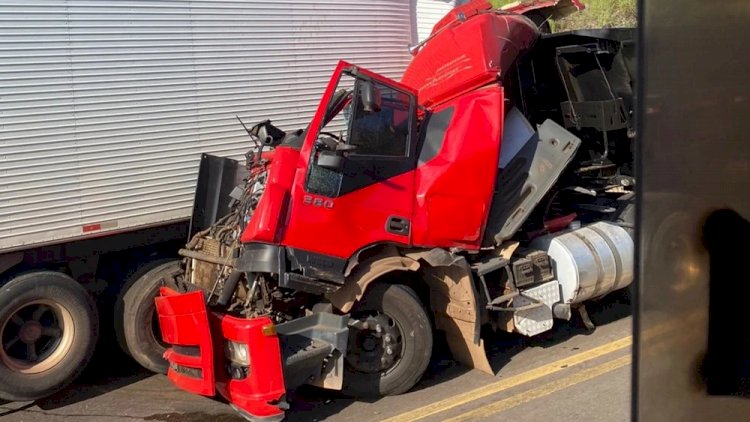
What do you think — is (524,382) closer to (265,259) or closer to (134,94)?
(265,259)

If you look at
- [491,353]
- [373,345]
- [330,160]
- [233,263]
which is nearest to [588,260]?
[491,353]

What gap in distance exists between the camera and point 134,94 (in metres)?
6.90

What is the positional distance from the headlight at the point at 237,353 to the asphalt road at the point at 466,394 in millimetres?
574

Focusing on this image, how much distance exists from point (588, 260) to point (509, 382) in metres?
1.34

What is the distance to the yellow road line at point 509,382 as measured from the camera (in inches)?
215

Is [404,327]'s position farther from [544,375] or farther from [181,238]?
[181,238]

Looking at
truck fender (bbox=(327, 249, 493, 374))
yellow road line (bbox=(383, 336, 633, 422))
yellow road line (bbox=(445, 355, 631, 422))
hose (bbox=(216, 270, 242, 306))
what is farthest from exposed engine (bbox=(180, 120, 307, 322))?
yellow road line (bbox=(445, 355, 631, 422))

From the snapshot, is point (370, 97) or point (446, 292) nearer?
point (370, 97)

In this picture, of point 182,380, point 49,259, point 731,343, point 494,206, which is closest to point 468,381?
point 494,206

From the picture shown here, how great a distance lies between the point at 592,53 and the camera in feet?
24.6

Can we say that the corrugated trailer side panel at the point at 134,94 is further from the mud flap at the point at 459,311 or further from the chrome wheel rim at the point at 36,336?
the mud flap at the point at 459,311

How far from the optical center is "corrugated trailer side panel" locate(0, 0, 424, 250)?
247 inches

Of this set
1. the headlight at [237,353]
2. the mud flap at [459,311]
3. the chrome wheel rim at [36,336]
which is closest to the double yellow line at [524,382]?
the mud flap at [459,311]

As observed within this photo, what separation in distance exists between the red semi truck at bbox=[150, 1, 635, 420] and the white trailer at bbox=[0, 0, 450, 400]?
19.6 inches
